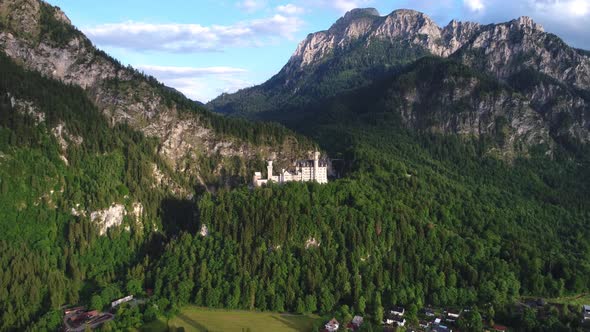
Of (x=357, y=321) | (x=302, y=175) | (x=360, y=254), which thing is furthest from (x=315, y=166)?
(x=357, y=321)

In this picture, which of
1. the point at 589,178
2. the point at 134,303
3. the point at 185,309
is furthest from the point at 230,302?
the point at 589,178

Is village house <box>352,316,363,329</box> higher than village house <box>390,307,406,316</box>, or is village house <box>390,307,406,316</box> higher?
village house <box>390,307,406,316</box>

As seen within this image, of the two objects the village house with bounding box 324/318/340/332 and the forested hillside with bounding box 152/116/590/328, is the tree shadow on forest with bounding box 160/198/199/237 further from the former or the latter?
the village house with bounding box 324/318/340/332

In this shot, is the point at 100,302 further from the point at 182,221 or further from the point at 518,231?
the point at 518,231

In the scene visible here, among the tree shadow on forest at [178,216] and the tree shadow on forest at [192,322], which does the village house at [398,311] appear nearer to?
the tree shadow on forest at [192,322]

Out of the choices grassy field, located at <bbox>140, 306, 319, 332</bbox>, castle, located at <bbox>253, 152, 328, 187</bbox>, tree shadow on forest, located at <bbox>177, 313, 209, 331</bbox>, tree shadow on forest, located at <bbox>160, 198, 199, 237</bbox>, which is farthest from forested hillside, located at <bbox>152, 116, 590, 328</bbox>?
tree shadow on forest, located at <bbox>160, 198, 199, 237</bbox>

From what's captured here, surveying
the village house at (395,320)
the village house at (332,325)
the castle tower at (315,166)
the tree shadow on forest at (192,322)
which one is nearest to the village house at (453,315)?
the village house at (395,320)
